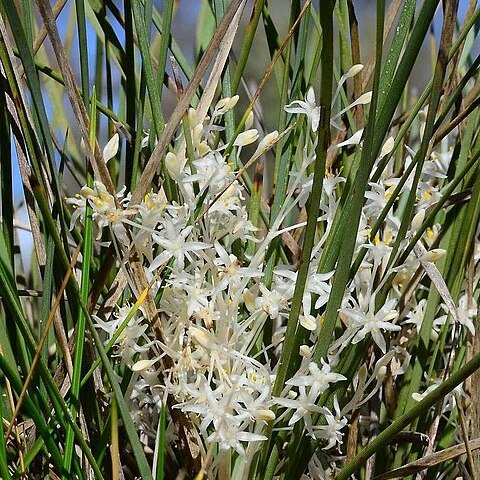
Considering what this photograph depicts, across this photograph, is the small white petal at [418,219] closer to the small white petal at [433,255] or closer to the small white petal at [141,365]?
the small white petal at [433,255]

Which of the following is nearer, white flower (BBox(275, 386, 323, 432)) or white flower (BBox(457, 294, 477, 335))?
white flower (BBox(275, 386, 323, 432))

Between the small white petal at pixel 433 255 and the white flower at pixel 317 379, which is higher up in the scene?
the small white petal at pixel 433 255

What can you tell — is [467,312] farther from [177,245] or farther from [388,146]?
[177,245]

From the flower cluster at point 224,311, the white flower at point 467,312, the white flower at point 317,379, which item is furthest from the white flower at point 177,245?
the white flower at point 467,312

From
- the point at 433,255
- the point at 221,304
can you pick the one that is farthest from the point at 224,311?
the point at 433,255

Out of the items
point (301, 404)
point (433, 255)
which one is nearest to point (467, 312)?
point (433, 255)

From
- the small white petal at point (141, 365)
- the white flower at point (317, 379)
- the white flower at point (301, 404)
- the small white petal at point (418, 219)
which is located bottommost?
the white flower at point (301, 404)

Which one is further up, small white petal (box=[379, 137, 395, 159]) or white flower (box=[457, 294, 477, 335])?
small white petal (box=[379, 137, 395, 159])

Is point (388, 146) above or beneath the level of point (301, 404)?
above

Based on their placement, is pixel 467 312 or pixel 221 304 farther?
pixel 467 312

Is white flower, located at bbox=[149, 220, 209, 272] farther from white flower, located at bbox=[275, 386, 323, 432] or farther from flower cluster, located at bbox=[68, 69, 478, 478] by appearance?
white flower, located at bbox=[275, 386, 323, 432]

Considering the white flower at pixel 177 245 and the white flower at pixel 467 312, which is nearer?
the white flower at pixel 177 245

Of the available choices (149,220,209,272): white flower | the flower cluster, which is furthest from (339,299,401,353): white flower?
(149,220,209,272): white flower
